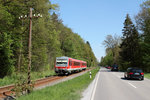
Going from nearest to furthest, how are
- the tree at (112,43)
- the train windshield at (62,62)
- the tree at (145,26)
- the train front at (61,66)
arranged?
1. the train front at (61,66)
2. the train windshield at (62,62)
3. the tree at (145,26)
4. the tree at (112,43)

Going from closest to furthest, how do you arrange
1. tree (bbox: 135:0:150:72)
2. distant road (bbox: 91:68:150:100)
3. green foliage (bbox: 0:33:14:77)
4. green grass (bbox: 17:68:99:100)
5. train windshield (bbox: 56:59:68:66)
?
green grass (bbox: 17:68:99:100) → distant road (bbox: 91:68:150:100) → green foliage (bbox: 0:33:14:77) → train windshield (bbox: 56:59:68:66) → tree (bbox: 135:0:150:72)

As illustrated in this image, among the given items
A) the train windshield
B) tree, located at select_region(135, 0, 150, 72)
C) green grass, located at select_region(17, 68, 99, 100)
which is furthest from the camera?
tree, located at select_region(135, 0, 150, 72)

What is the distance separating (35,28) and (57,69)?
31.6ft

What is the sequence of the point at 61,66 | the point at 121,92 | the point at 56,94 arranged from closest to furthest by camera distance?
the point at 56,94 < the point at 121,92 < the point at 61,66

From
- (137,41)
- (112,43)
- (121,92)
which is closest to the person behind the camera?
(121,92)

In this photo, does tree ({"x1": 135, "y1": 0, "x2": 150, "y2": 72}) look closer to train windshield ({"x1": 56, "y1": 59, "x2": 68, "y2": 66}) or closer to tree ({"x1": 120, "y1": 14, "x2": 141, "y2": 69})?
tree ({"x1": 120, "y1": 14, "x2": 141, "y2": 69})

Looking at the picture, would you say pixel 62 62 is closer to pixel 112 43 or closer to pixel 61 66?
pixel 61 66

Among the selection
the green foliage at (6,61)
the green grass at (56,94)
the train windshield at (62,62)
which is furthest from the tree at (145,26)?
the green grass at (56,94)

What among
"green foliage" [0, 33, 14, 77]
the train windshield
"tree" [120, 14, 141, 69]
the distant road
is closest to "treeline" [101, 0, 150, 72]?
"tree" [120, 14, 141, 69]

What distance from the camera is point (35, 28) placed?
2180 centimetres

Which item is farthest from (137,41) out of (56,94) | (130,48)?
(56,94)

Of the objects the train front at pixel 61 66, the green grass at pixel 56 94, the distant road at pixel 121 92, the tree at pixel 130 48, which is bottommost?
the distant road at pixel 121 92

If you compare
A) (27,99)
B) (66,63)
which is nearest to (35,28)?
(66,63)

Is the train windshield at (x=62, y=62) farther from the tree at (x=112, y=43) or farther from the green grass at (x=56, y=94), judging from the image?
the tree at (x=112, y=43)
